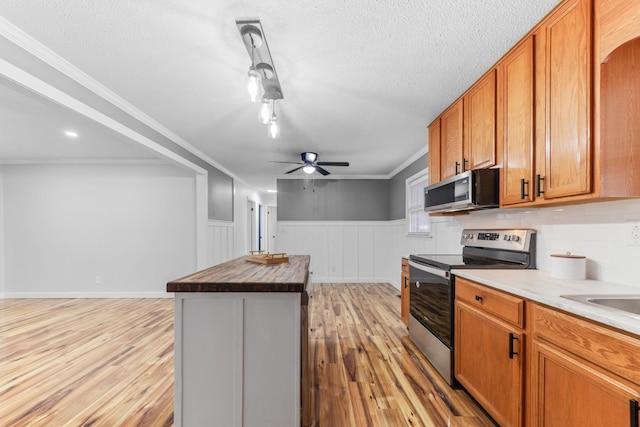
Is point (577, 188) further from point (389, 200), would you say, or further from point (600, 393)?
point (389, 200)

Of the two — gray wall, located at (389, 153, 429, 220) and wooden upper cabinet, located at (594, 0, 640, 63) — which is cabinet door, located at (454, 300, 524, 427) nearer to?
wooden upper cabinet, located at (594, 0, 640, 63)

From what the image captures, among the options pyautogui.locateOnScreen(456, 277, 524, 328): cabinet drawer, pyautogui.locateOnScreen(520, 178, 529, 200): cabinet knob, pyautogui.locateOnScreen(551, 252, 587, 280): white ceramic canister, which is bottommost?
pyautogui.locateOnScreen(456, 277, 524, 328): cabinet drawer

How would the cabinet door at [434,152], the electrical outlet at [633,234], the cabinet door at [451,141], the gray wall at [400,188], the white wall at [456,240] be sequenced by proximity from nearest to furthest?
the electrical outlet at [633,234]
the white wall at [456,240]
the cabinet door at [451,141]
the cabinet door at [434,152]
the gray wall at [400,188]

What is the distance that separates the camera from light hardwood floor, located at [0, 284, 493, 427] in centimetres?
195

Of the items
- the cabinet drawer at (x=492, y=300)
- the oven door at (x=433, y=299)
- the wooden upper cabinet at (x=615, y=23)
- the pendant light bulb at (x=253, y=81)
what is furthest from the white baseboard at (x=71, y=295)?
the wooden upper cabinet at (x=615, y=23)

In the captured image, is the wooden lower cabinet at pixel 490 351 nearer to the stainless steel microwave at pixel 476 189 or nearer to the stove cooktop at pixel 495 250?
the stove cooktop at pixel 495 250

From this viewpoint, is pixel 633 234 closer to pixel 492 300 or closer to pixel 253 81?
pixel 492 300

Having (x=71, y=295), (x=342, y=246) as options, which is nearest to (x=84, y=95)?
(x=71, y=295)

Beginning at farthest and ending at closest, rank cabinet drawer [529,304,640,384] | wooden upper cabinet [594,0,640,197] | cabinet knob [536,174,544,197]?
cabinet knob [536,174,544,197] → wooden upper cabinet [594,0,640,197] → cabinet drawer [529,304,640,384]

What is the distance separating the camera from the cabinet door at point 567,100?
1472mm

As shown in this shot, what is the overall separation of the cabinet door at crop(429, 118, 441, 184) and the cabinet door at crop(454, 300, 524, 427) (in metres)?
1.47

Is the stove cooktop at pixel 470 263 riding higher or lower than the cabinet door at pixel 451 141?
lower

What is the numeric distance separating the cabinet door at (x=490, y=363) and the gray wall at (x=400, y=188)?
2762 mm

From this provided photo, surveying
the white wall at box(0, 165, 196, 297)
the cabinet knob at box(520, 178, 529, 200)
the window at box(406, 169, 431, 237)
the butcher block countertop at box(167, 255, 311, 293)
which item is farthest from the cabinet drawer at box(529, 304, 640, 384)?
the white wall at box(0, 165, 196, 297)
